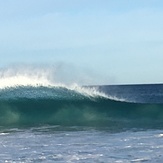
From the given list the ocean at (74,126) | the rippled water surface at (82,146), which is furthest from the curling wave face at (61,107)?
the rippled water surface at (82,146)

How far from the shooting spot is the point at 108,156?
11.0 m

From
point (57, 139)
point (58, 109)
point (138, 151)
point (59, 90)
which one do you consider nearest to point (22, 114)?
point (58, 109)

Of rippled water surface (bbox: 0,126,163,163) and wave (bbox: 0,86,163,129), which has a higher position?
wave (bbox: 0,86,163,129)

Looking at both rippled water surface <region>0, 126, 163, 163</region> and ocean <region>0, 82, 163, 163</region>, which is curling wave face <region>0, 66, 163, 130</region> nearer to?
ocean <region>0, 82, 163, 163</region>

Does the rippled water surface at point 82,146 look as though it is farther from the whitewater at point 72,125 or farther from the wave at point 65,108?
the wave at point 65,108

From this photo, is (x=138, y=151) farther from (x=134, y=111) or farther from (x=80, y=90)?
(x=80, y=90)

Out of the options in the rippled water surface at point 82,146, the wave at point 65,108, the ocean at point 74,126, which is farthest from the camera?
the wave at point 65,108

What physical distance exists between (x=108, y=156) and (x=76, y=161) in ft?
2.76

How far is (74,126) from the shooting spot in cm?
Answer: 1903

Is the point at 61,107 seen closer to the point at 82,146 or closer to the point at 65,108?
the point at 65,108

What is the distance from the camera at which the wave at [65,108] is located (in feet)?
72.0

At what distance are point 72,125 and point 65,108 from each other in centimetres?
452

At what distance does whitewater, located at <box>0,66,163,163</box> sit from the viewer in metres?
11.4

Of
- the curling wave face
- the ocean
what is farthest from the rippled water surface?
the curling wave face
